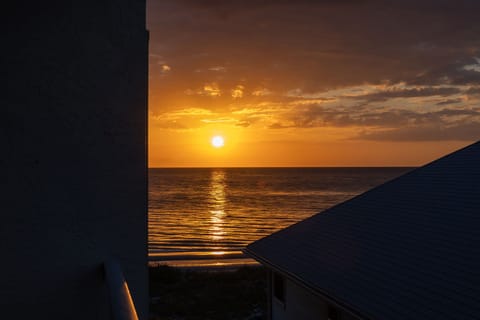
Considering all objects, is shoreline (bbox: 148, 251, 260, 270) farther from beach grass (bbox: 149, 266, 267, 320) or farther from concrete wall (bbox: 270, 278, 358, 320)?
concrete wall (bbox: 270, 278, 358, 320)

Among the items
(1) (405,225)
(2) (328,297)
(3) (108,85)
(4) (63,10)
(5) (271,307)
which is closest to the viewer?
(4) (63,10)

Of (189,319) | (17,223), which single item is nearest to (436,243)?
(17,223)

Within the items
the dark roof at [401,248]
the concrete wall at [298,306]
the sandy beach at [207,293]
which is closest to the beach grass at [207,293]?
the sandy beach at [207,293]

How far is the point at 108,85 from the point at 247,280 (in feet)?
64.6

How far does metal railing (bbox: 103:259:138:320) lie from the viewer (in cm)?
154

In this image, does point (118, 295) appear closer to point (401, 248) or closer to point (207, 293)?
point (401, 248)

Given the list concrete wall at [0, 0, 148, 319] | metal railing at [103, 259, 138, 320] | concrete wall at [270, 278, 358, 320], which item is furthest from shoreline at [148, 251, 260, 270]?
metal railing at [103, 259, 138, 320]

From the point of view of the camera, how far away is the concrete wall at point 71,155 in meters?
1.94

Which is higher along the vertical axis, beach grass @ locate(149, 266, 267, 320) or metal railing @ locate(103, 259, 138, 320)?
metal railing @ locate(103, 259, 138, 320)

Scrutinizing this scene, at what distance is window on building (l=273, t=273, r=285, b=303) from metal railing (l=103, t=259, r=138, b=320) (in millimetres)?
8894

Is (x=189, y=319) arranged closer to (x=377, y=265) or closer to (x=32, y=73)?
(x=377, y=265)

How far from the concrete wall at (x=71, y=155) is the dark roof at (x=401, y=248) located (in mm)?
4712

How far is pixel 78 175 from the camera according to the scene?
2.16 meters

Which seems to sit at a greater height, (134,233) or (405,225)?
(134,233)
